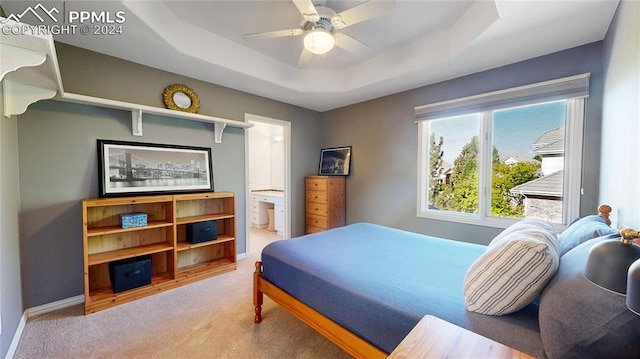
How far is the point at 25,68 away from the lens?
5.42ft

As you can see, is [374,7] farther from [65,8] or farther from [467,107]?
[65,8]

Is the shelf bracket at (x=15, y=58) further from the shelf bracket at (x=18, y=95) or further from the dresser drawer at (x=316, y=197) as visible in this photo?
the dresser drawer at (x=316, y=197)

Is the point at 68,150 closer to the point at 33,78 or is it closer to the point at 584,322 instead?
the point at 33,78

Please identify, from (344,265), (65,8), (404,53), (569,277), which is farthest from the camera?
(404,53)

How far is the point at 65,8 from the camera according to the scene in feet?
5.84

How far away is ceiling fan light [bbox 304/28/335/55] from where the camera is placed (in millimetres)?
1924

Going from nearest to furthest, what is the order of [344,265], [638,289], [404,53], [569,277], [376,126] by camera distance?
[638,289] < [569,277] < [344,265] < [404,53] < [376,126]

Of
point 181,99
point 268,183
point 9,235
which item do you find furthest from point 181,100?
point 268,183

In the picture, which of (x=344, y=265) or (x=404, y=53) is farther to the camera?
(x=404, y=53)

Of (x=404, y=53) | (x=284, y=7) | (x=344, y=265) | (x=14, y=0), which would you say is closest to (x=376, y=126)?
(x=404, y=53)

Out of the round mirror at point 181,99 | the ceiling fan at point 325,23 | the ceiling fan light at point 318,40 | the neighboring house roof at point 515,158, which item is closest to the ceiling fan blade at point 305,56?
the ceiling fan at point 325,23

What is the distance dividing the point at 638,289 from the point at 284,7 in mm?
2567

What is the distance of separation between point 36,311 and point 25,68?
198cm

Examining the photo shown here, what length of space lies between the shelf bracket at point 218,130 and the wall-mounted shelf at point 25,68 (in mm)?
1394
